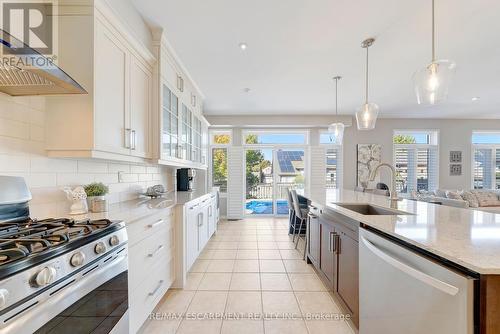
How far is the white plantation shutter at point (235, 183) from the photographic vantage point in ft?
19.0

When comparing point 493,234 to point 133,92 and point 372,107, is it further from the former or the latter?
point 133,92

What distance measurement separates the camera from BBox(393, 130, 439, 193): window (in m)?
6.27

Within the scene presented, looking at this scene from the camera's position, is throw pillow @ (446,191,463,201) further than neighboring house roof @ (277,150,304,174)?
No

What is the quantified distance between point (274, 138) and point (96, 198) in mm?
4821

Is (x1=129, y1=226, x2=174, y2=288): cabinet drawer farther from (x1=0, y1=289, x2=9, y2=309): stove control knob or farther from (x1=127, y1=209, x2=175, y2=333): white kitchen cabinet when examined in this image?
(x1=0, y1=289, x2=9, y2=309): stove control knob

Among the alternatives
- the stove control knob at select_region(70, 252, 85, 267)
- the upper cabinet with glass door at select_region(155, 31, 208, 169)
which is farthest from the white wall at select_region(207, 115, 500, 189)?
the stove control knob at select_region(70, 252, 85, 267)

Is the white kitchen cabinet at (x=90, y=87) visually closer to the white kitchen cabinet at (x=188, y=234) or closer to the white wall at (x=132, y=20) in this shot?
the white wall at (x=132, y=20)

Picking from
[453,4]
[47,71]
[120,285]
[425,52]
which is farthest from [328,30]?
[120,285]

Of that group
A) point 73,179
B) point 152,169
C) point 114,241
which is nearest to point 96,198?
point 73,179

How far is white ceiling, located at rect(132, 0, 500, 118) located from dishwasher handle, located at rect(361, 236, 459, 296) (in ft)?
6.50

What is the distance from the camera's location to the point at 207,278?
102 inches

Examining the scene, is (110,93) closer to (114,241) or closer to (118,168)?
(118,168)

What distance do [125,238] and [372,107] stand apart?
3031 millimetres

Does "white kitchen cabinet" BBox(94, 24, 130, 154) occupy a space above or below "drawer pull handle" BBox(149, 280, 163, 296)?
above
